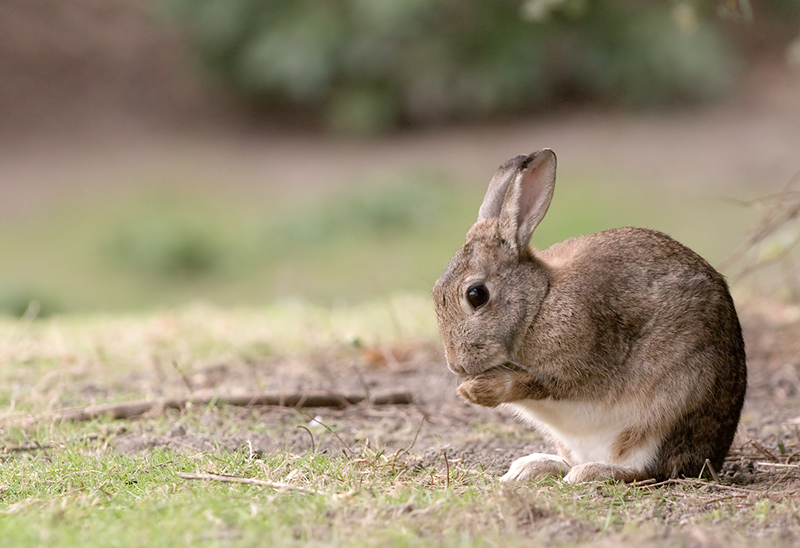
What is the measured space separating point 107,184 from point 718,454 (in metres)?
13.5

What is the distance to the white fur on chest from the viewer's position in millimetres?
3309

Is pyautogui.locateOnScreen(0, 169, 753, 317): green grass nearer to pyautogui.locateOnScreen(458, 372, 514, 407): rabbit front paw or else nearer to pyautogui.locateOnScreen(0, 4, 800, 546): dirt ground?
pyautogui.locateOnScreen(0, 4, 800, 546): dirt ground

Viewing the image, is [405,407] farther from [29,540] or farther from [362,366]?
[29,540]

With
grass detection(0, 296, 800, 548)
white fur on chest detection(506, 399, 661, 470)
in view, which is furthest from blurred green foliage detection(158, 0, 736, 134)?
white fur on chest detection(506, 399, 661, 470)

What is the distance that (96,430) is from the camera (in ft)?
13.0

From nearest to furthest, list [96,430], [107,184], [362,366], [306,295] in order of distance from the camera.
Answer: [96,430], [362,366], [306,295], [107,184]

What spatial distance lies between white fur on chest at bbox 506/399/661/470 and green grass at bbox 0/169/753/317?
6.81m

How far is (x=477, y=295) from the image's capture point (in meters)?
3.39

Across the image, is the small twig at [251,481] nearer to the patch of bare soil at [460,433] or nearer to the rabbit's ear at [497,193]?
the patch of bare soil at [460,433]

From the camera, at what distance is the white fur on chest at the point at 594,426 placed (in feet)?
10.9

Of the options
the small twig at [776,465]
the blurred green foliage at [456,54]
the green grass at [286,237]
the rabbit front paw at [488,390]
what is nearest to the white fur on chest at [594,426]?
the rabbit front paw at [488,390]

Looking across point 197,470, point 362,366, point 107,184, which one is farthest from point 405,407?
point 107,184

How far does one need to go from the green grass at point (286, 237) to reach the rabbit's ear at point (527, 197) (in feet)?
22.3

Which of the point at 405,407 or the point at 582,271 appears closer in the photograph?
the point at 582,271
